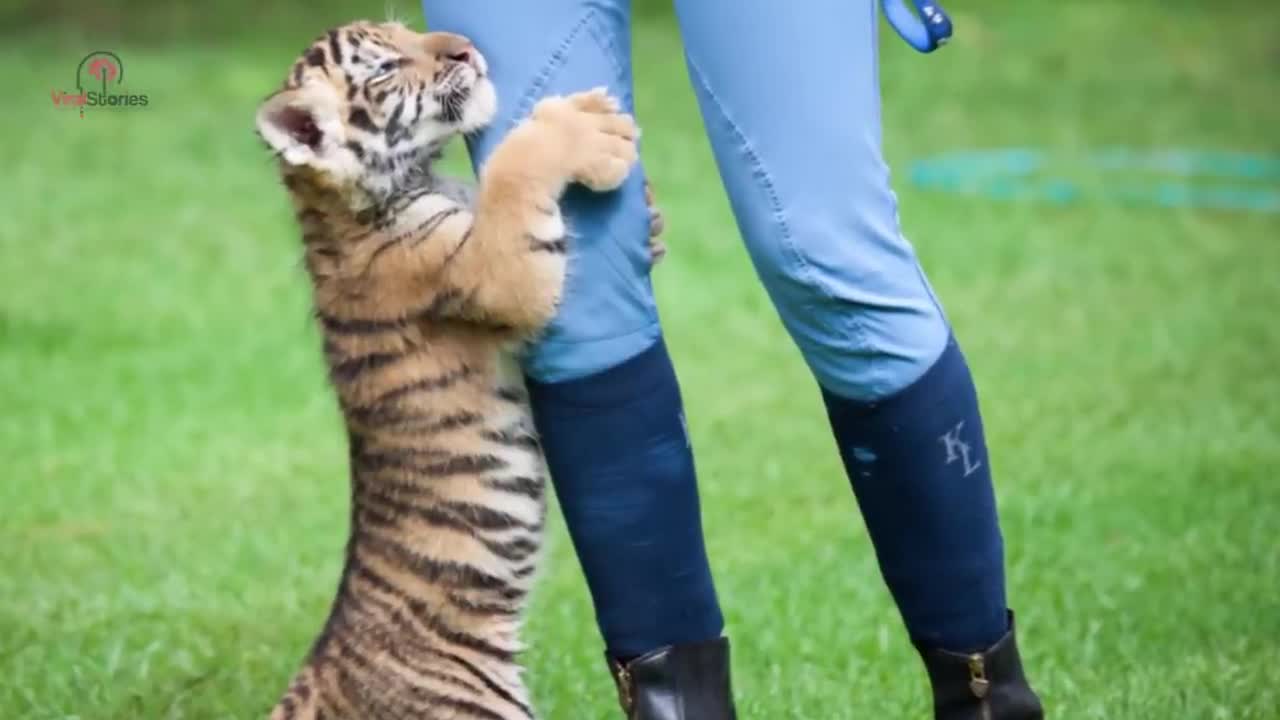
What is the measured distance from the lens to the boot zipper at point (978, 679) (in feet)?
9.18

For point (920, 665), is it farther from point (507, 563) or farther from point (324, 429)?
point (324, 429)

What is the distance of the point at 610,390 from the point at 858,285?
41 centimetres

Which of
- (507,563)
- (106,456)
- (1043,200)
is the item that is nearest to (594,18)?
(507,563)

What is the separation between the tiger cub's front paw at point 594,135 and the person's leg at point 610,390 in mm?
21

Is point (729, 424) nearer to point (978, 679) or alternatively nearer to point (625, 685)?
point (625, 685)

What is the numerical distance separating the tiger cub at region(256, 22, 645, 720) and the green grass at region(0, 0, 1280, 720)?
70cm

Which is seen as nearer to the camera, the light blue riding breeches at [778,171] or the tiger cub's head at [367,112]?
the light blue riding breeches at [778,171]

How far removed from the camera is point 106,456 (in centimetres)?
592

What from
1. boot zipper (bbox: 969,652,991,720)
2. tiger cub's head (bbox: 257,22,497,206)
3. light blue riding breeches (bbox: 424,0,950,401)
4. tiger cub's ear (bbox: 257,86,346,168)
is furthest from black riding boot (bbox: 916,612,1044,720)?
tiger cub's ear (bbox: 257,86,346,168)

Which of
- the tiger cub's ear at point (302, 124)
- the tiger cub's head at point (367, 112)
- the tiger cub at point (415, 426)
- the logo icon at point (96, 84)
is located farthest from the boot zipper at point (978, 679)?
the logo icon at point (96, 84)

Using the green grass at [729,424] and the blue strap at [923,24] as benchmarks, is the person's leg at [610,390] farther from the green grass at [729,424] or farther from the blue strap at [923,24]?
the green grass at [729,424]

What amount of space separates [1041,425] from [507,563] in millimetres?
3501

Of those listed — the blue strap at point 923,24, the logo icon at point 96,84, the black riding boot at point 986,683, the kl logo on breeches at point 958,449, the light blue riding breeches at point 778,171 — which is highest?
the logo icon at point 96,84

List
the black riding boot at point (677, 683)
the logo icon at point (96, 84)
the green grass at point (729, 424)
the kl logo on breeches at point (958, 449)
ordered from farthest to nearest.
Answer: the logo icon at point (96, 84)
the green grass at point (729, 424)
the black riding boot at point (677, 683)
the kl logo on breeches at point (958, 449)
